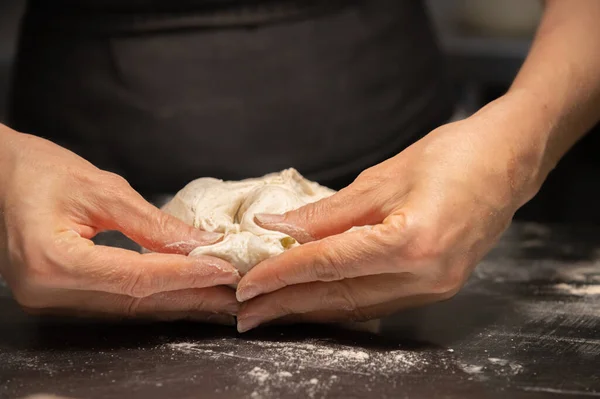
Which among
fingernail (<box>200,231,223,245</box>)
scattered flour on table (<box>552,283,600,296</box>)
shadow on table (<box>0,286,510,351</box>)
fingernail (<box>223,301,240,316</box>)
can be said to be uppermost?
fingernail (<box>200,231,223,245</box>)

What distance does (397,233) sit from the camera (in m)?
1.10

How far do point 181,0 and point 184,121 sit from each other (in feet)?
0.93

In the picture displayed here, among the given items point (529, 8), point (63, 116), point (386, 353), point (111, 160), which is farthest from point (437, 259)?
point (529, 8)

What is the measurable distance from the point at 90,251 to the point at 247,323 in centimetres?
27

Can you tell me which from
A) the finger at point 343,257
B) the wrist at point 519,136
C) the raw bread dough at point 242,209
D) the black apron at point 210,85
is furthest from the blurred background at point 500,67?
the finger at point 343,257

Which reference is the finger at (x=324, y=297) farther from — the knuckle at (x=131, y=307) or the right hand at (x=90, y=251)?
the knuckle at (x=131, y=307)

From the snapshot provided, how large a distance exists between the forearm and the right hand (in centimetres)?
55

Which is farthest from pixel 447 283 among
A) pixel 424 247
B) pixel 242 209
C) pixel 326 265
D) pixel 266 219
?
pixel 242 209

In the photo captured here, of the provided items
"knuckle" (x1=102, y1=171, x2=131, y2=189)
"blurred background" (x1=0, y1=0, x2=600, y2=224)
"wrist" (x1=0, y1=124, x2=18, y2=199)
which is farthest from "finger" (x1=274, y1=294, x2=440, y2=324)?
"blurred background" (x1=0, y1=0, x2=600, y2=224)

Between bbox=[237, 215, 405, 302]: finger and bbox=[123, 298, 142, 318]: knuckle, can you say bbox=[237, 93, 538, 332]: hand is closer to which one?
bbox=[237, 215, 405, 302]: finger

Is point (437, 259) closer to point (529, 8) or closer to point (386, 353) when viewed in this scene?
point (386, 353)

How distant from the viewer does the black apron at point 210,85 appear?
174 centimetres

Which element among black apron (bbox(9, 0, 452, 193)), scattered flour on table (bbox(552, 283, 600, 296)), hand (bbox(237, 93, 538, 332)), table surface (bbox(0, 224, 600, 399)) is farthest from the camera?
black apron (bbox(9, 0, 452, 193))

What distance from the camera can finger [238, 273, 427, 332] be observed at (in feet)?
3.84
